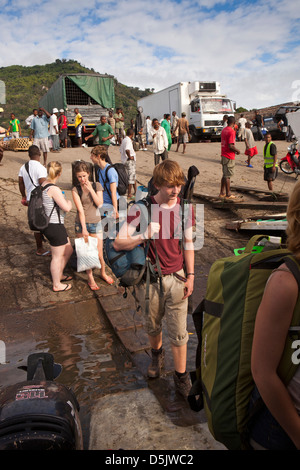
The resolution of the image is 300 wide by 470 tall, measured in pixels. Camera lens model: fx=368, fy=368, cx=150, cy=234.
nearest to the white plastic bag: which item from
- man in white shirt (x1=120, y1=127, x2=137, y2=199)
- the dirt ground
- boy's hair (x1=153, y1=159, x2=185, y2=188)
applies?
the dirt ground

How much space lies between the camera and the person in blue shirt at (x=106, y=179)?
5.60 m

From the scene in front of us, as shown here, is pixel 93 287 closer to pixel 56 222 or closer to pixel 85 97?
pixel 56 222

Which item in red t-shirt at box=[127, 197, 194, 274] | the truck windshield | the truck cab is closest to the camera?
red t-shirt at box=[127, 197, 194, 274]

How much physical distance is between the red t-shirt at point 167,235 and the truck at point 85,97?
1667 centimetres

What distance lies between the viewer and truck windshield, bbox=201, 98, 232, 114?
21312mm

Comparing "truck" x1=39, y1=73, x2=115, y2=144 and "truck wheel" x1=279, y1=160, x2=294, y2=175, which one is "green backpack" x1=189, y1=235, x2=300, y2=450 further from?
"truck" x1=39, y1=73, x2=115, y2=144

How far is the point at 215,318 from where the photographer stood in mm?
1562

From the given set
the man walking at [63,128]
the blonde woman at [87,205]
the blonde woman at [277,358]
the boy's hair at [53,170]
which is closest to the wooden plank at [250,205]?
the blonde woman at [87,205]

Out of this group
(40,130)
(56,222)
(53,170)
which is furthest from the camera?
(40,130)

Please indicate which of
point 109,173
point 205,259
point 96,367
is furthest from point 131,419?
point 205,259

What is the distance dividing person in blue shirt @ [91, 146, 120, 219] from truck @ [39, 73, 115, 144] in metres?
13.8

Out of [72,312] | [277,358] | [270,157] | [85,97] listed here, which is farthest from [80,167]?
[85,97]

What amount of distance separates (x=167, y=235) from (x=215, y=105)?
2027cm

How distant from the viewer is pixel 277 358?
1.28 m
